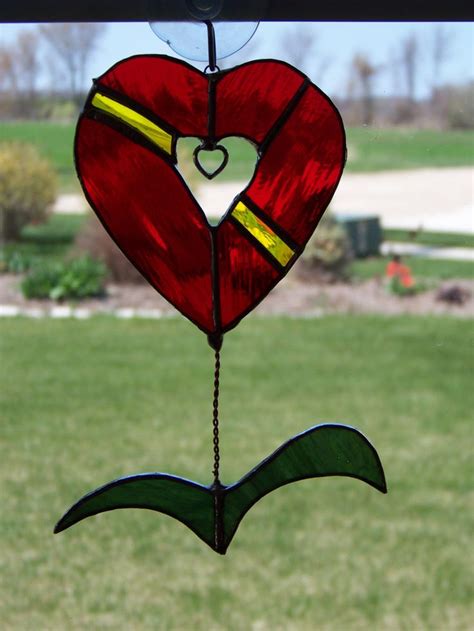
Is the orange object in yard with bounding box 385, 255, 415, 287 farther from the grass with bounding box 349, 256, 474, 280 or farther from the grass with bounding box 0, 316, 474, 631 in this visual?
the grass with bounding box 0, 316, 474, 631

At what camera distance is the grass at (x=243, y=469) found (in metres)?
3.28

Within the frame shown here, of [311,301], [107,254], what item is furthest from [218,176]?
[311,301]

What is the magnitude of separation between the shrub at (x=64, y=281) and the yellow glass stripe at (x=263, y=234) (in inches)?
233

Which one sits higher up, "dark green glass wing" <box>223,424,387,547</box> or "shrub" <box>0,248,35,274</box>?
"dark green glass wing" <box>223,424,387,547</box>

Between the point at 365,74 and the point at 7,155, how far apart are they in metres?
3.64

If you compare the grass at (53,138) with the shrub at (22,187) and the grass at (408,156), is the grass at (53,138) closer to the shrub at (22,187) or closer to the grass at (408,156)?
the shrub at (22,187)

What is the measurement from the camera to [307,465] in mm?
1242

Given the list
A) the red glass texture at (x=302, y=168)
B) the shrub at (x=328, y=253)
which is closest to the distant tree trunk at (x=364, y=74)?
the shrub at (x=328, y=253)

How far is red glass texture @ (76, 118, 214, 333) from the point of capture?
1.18 metres

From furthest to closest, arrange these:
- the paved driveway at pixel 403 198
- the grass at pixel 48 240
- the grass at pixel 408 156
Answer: the paved driveway at pixel 403 198 < the grass at pixel 408 156 < the grass at pixel 48 240

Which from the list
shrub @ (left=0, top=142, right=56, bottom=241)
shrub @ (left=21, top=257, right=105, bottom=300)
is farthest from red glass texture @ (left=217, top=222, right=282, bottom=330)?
shrub @ (left=0, top=142, right=56, bottom=241)

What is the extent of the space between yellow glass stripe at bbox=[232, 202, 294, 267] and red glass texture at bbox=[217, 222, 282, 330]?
0.5 inches

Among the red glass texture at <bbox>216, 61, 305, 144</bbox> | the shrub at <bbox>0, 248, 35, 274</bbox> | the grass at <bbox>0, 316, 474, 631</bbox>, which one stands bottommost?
the grass at <bbox>0, 316, 474, 631</bbox>

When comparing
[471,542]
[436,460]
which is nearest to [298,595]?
[471,542]
